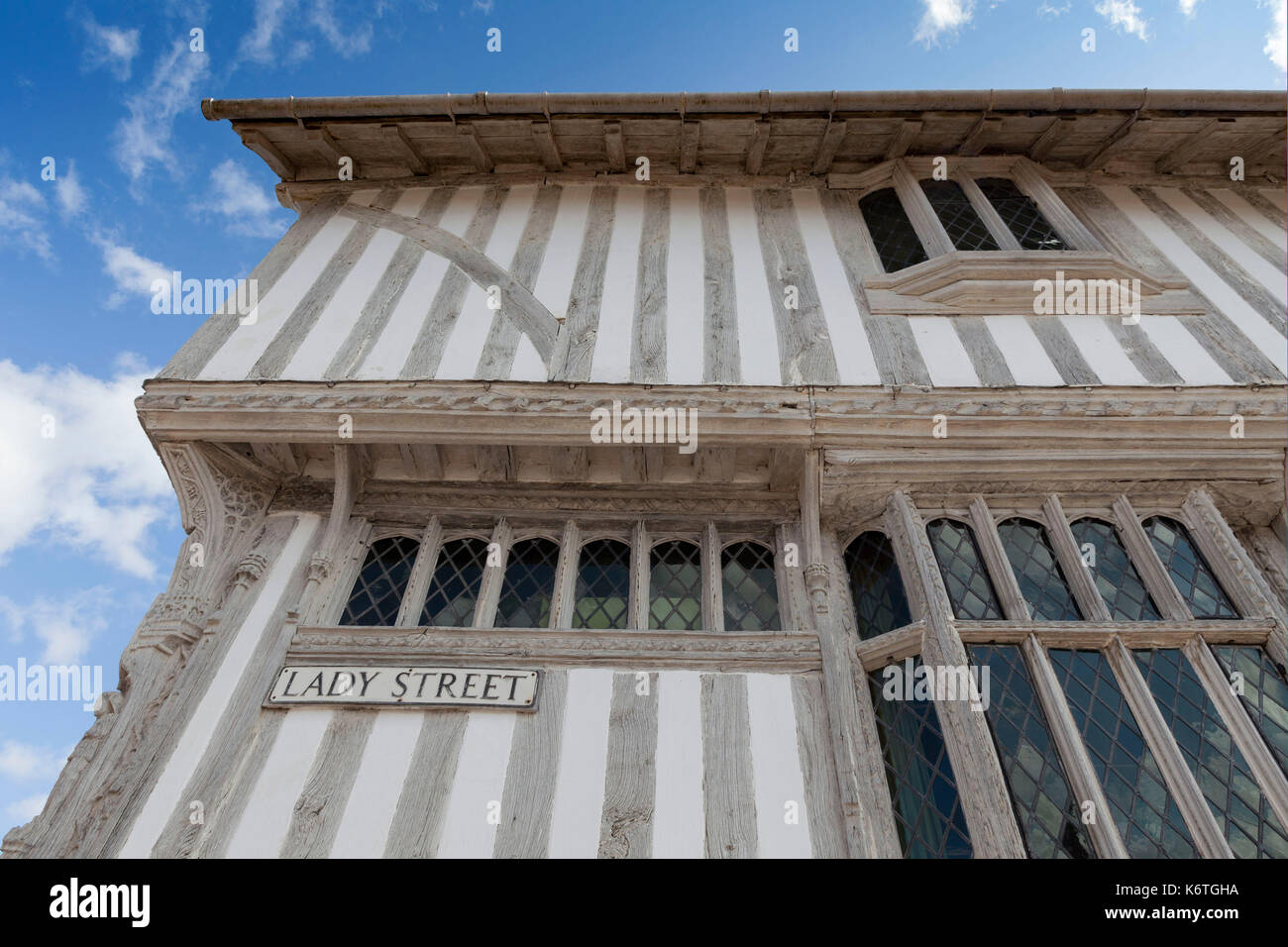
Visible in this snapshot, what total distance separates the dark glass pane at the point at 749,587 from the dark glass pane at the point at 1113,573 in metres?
1.75

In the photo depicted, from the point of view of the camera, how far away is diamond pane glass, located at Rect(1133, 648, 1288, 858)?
3.71 meters

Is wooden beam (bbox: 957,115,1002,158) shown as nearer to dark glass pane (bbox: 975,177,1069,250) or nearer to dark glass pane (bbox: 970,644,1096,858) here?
dark glass pane (bbox: 975,177,1069,250)

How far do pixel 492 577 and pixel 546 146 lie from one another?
422 centimetres

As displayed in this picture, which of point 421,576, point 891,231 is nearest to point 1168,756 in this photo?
point 421,576

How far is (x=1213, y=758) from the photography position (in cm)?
399

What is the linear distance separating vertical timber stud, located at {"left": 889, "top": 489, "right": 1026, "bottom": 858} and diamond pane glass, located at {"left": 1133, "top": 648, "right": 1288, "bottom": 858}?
3.22ft

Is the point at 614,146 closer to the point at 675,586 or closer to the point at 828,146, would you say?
the point at 828,146

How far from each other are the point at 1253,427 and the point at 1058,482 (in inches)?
44.8

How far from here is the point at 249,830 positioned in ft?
12.6

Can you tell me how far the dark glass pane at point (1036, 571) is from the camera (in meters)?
4.61

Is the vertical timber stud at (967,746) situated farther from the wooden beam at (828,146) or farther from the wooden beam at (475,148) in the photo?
the wooden beam at (475,148)

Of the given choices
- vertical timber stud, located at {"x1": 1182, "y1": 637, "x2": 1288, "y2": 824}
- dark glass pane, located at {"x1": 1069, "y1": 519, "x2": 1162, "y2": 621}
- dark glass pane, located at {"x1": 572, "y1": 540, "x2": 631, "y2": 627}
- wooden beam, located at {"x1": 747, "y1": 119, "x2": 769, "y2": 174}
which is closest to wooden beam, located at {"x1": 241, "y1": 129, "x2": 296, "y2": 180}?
wooden beam, located at {"x1": 747, "y1": 119, "x2": 769, "y2": 174}

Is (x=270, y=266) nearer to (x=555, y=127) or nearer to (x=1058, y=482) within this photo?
(x=555, y=127)
